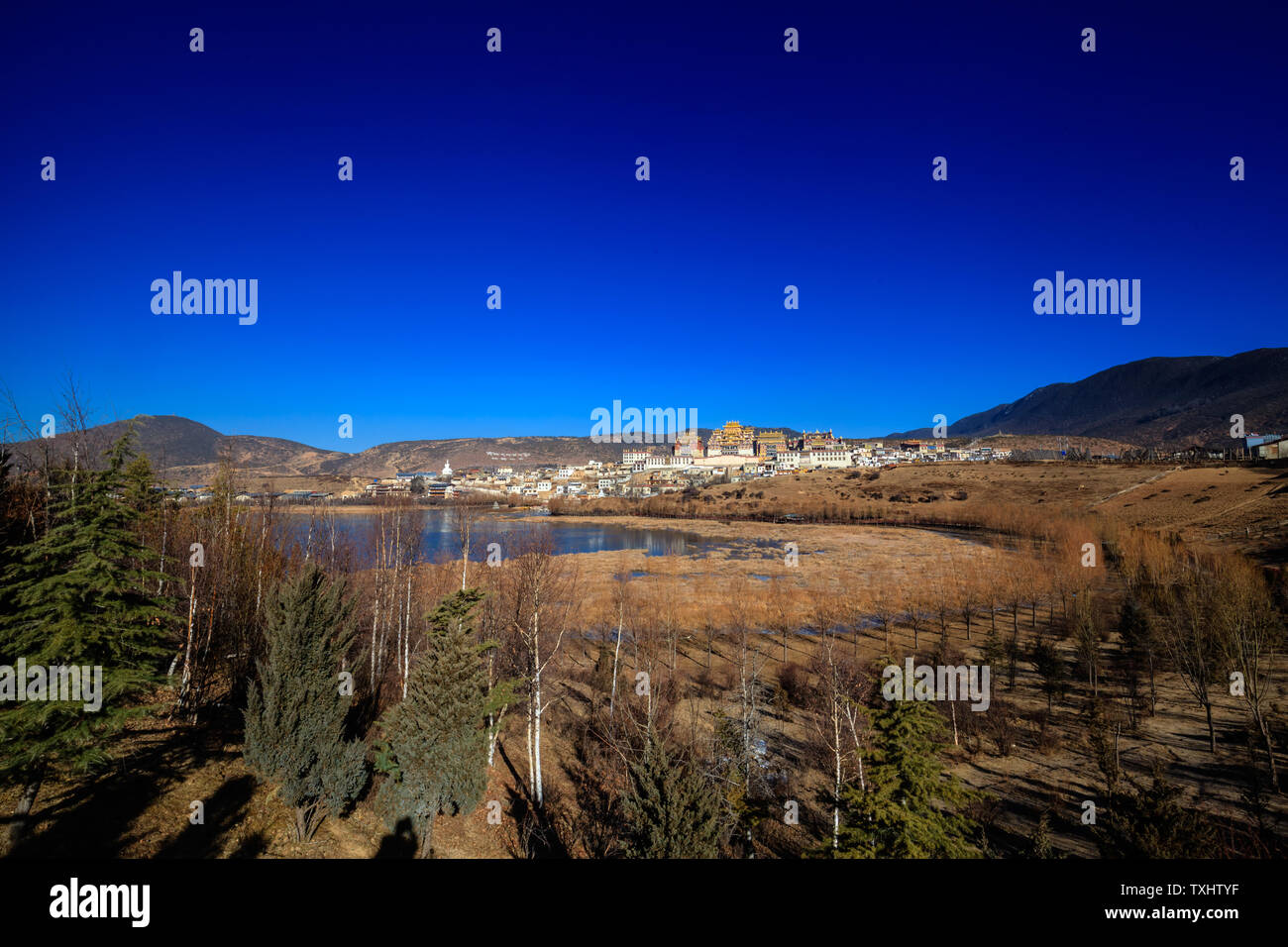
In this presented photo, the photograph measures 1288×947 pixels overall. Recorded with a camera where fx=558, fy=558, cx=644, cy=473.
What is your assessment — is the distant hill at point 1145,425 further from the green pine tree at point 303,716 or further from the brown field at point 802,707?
the green pine tree at point 303,716

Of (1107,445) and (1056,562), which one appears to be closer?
(1056,562)

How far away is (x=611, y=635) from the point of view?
81.1 ft

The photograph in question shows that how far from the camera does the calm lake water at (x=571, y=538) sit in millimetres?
42206

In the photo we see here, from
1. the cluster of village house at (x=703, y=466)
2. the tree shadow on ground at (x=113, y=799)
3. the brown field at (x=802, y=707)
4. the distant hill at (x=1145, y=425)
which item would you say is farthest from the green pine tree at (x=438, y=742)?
the distant hill at (x=1145, y=425)

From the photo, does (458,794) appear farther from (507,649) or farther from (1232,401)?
(1232,401)

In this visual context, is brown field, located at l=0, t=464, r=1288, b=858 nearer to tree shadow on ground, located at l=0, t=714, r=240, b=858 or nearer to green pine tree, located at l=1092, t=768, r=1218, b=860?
tree shadow on ground, located at l=0, t=714, r=240, b=858

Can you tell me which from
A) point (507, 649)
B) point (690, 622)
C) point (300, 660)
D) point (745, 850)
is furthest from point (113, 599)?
point (690, 622)

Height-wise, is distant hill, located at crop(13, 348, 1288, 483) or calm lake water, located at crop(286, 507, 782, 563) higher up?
distant hill, located at crop(13, 348, 1288, 483)

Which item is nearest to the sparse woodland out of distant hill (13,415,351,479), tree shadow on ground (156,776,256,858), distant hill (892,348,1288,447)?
tree shadow on ground (156,776,256,858)

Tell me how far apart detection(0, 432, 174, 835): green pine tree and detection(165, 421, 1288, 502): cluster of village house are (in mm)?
75855

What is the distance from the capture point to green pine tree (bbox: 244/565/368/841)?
902 centimetres

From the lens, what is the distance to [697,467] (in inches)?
5719

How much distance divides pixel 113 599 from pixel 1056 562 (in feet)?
143

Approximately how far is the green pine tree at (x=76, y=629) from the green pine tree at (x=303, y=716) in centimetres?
161
